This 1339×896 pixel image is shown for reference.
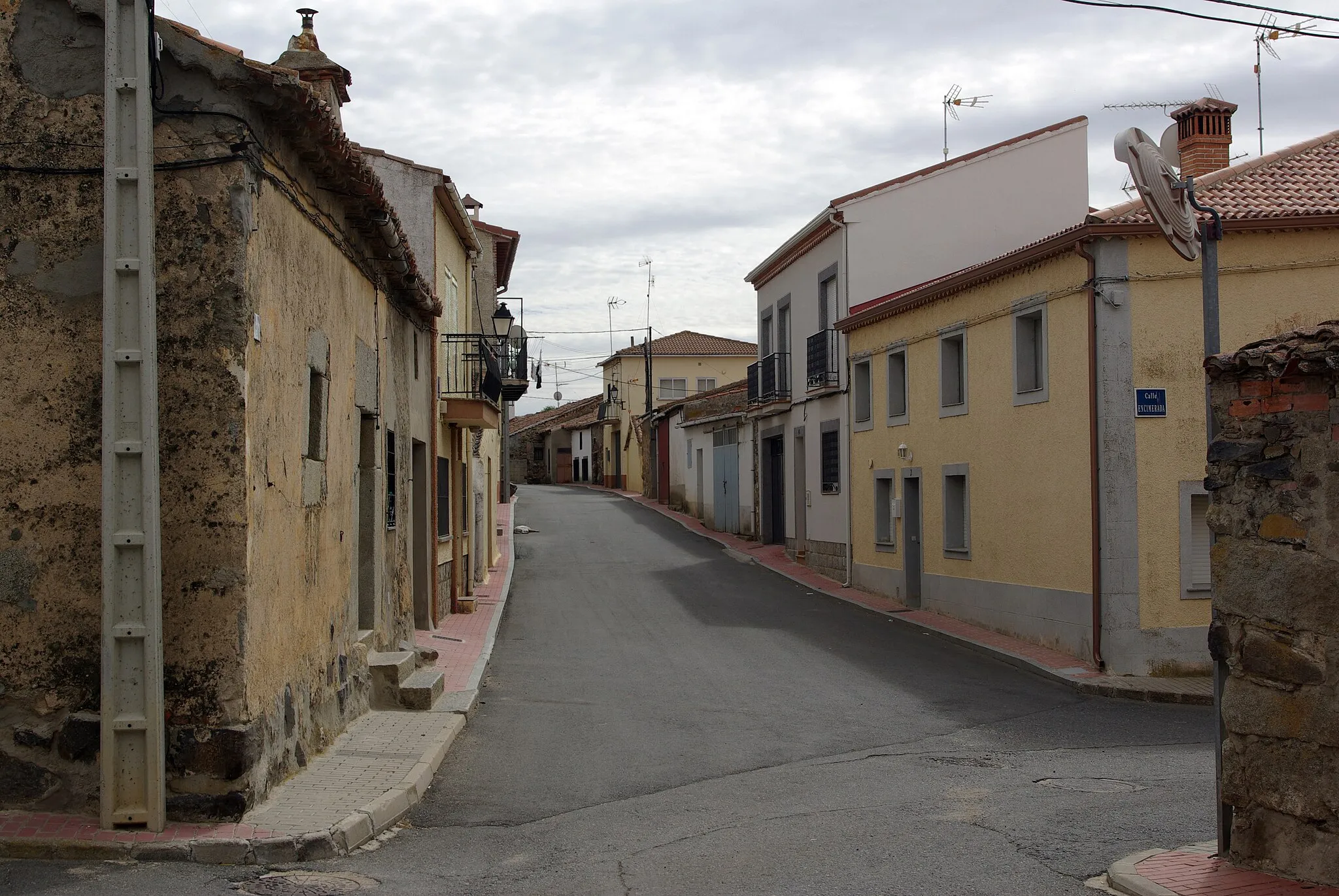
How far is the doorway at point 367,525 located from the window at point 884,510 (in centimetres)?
1176

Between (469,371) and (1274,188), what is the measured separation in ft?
37.2

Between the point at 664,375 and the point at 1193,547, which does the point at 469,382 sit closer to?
the point at 1193,547

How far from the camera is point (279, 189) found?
24.7 ft

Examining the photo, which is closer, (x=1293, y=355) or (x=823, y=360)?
(x=1293, y=355)

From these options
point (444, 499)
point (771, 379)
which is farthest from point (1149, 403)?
point (771, 379)

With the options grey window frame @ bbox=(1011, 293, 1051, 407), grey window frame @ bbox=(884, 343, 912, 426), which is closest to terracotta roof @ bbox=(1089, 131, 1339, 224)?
grey window frame @ bbox=(1011, 293, 1051, 407)

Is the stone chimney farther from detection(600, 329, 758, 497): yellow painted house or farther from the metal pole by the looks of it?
detection(600, 329, 758, 497): yellow painted house

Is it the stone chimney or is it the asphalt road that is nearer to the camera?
the asphalt road

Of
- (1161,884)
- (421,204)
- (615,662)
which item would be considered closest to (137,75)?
(1161,884)

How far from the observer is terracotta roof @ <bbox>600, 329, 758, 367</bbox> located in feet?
190

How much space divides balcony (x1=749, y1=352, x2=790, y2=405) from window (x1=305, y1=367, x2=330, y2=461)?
769 inches

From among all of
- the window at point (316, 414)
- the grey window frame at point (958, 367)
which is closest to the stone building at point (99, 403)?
the window at point (316, 414)

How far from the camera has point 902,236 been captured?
24.1 m

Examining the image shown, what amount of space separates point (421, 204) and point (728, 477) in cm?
1805
